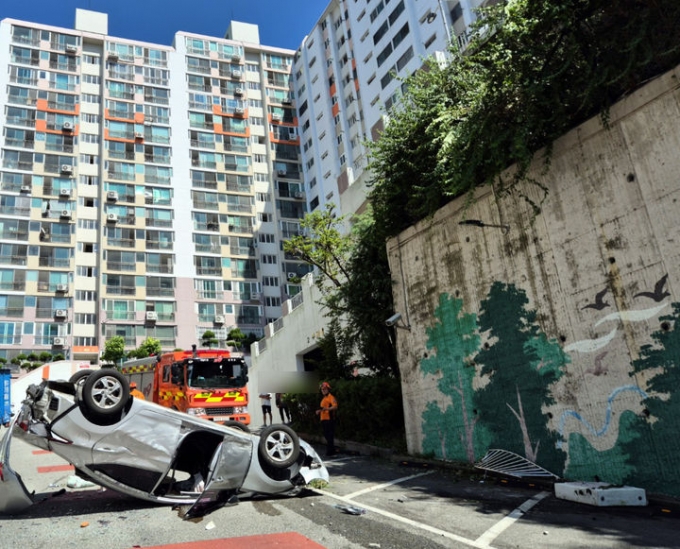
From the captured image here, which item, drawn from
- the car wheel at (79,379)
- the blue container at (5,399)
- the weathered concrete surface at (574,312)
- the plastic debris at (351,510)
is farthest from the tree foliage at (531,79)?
the blue container at (5,399)

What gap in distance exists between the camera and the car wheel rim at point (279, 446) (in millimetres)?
7184

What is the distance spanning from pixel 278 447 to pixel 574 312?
521cm

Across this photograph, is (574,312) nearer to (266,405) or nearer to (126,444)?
(126,444)

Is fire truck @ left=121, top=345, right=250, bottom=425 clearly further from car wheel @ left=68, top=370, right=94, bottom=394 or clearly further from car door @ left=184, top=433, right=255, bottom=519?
car wheel @ left=68, top=370, right=94, bottom=394

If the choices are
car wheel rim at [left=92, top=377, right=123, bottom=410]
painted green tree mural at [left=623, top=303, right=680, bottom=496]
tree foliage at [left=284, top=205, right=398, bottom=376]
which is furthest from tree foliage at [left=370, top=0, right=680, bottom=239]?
car wheel rim at [left=92, top=377, right=123, bottom=410]

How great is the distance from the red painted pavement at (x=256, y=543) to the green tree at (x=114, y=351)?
44.6m

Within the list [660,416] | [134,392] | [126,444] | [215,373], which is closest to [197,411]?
[215,373]

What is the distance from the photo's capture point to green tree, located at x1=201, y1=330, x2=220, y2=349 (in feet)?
160

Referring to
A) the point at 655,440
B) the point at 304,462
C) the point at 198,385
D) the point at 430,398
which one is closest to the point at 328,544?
Result: the point at 304,462

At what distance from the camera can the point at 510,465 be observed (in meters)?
8.91

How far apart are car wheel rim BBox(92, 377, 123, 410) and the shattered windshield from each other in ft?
31.7

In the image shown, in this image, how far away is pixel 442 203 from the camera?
11.2 m

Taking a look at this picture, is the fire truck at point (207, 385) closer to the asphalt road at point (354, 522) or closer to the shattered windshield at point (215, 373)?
the shattered windshield at point (215, 373)

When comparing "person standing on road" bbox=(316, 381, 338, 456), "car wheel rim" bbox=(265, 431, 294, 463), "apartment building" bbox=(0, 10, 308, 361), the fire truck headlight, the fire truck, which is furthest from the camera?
"apartment building" bbox=(0, 10, 308, 361)
